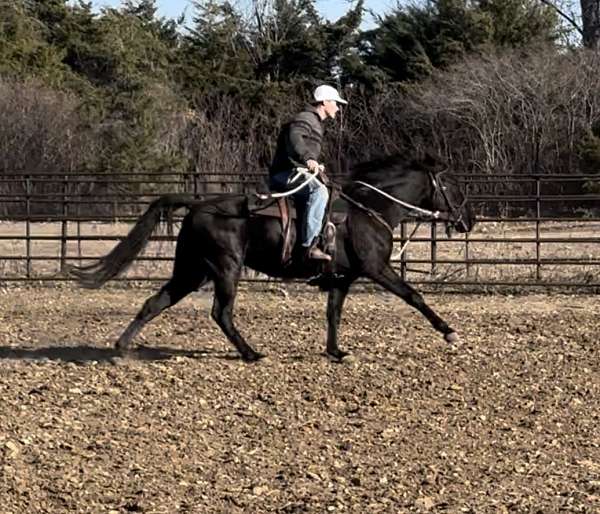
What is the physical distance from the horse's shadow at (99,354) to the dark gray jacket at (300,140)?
5.30 ft

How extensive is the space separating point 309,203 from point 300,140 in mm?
501

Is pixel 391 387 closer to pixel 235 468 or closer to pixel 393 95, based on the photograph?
pixel 235 468

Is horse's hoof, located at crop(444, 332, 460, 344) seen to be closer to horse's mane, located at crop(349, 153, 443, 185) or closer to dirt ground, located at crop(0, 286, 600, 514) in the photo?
dirt ground, located at crop(0, 286, 600, 514)

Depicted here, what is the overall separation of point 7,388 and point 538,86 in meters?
26.5

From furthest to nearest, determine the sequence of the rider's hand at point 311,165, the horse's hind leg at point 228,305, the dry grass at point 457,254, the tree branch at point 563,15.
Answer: the tree branch at point 563,15 < the dry grass at point 457,254 < the horse's hind leg at point 228,305 < the rider's hand at point 311,165

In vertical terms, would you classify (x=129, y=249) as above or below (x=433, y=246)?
above

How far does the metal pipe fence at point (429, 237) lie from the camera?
1467cm

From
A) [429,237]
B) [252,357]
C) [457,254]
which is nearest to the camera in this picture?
[252,357]

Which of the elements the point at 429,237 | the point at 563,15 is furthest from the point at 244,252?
the point at 563,15

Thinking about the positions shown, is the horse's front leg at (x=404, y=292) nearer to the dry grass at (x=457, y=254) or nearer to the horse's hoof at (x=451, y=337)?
the horse's hoof at (x=451, y=337)

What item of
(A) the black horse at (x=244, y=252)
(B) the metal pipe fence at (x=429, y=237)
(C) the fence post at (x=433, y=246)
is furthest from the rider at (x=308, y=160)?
(C) the fence post at (x=433, y=246)

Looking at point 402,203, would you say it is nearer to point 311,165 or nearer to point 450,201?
point 450,201

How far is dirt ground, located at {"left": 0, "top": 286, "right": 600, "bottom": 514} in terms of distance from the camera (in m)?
5.70

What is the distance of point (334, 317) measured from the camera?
31.4 ft
